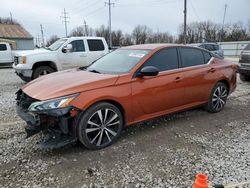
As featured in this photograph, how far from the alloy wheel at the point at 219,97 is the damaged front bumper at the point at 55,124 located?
3.29 m

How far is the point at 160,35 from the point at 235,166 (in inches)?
2633

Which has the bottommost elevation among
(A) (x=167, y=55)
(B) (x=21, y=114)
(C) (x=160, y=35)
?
(B) (x=21, y=114)

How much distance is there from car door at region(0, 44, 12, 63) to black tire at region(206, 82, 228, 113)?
50.1 feet

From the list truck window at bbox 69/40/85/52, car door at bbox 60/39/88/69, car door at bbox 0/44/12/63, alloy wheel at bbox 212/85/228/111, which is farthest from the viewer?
car door at bbox 0/44/12/63

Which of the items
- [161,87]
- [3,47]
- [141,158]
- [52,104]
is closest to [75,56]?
[161,87]

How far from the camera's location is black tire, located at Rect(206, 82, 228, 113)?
16.1ft

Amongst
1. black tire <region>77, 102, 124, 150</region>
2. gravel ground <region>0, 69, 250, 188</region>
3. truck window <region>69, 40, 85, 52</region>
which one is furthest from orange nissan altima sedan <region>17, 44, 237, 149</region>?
truck window <region>69, 40, 85, 52</region>

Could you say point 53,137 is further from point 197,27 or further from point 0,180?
point 197,27

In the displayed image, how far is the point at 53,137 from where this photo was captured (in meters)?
3.04

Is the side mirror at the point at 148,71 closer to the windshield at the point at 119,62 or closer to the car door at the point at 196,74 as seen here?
the windshield at the point at 119,62

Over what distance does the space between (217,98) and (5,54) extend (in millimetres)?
15467

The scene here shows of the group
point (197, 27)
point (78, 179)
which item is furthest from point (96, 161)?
point (197, 27)

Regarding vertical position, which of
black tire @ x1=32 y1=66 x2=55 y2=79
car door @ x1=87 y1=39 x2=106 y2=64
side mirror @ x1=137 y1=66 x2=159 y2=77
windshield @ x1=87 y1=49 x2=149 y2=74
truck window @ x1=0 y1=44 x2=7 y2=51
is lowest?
black tire @ x1=32 y1=66 x2=55 y2=79

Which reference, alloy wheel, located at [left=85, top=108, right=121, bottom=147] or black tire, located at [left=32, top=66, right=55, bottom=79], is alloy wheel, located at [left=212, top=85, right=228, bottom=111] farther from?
black tire, located at [left=32, top=66, right=55, bottom=79]
